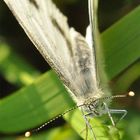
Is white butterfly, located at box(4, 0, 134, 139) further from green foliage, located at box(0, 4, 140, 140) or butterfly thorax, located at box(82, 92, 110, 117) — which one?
green foliage, located at box(0, 4, 140, 140)

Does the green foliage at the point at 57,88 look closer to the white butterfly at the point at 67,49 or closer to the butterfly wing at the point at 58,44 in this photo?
the white butterfly at the point at 67,49

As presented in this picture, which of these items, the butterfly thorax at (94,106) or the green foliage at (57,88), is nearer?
the butterfly thorax at (94,106)

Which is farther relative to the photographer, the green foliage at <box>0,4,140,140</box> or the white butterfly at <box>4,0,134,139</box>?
the green foliage at <box>0,4,140,140</box>

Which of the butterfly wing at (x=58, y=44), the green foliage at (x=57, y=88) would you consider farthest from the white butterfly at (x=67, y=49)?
the green foliage at (x=57, y=88)

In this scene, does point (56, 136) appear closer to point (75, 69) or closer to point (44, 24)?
point (75, 69)

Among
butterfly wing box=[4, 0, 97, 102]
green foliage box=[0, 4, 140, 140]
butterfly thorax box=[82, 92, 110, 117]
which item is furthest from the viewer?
green foliage box=[0, 4, 140, 140]

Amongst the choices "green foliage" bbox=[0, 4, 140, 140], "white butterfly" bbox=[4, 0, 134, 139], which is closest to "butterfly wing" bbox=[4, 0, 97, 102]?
"white butterfly" bbox=[4, 0, 134, 139]

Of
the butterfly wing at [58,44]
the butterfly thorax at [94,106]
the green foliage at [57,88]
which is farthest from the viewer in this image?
the green foliage at [57,88]

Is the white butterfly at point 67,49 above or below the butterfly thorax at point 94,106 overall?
above

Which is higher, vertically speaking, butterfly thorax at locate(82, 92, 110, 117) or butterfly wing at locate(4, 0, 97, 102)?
butterfly wing at locate(4, 0, 97, 102)

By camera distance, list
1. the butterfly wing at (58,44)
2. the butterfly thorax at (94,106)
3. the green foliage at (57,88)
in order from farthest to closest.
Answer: the green foliage at (57,88) < the butterfly thorax at (94,106) < the butterfly wing at (58,44)
